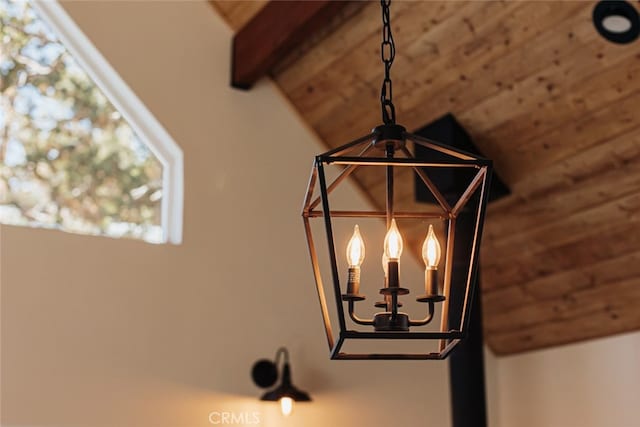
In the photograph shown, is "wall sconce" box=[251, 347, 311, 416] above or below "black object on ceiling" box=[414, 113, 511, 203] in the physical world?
below

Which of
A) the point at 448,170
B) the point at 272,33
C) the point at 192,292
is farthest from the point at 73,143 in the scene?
the point at 448,170

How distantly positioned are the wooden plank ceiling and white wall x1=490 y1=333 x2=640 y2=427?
86mm

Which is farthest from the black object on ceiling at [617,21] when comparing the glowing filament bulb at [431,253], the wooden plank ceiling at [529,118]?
the glowing filament bulb at [431,253]

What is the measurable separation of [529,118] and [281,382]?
169cm

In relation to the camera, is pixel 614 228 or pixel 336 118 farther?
pixel 336 118

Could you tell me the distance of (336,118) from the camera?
4.92 metres

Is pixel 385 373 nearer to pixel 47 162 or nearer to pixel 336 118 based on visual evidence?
pixel 336 118

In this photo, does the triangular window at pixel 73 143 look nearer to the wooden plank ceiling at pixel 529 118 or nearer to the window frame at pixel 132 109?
the window frame at pixel 132 109

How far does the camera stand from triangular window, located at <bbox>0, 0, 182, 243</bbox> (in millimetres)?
4348

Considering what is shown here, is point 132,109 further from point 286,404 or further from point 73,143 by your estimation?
point 286,404

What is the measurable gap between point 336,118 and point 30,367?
6.60 ft

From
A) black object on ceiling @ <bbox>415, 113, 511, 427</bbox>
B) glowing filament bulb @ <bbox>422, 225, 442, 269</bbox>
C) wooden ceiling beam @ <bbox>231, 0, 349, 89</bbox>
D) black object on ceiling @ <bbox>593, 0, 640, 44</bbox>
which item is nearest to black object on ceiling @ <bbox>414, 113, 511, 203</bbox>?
black object on ceiling @ <bbox>415, 113, 511, 427</bbox>

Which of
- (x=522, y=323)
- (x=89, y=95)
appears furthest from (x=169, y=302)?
(x=522, y=323)

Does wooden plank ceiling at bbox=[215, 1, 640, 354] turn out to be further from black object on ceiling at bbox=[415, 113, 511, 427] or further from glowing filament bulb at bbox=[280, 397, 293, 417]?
glowing filament bulb at bbox=[280, 397, 293, 417]
